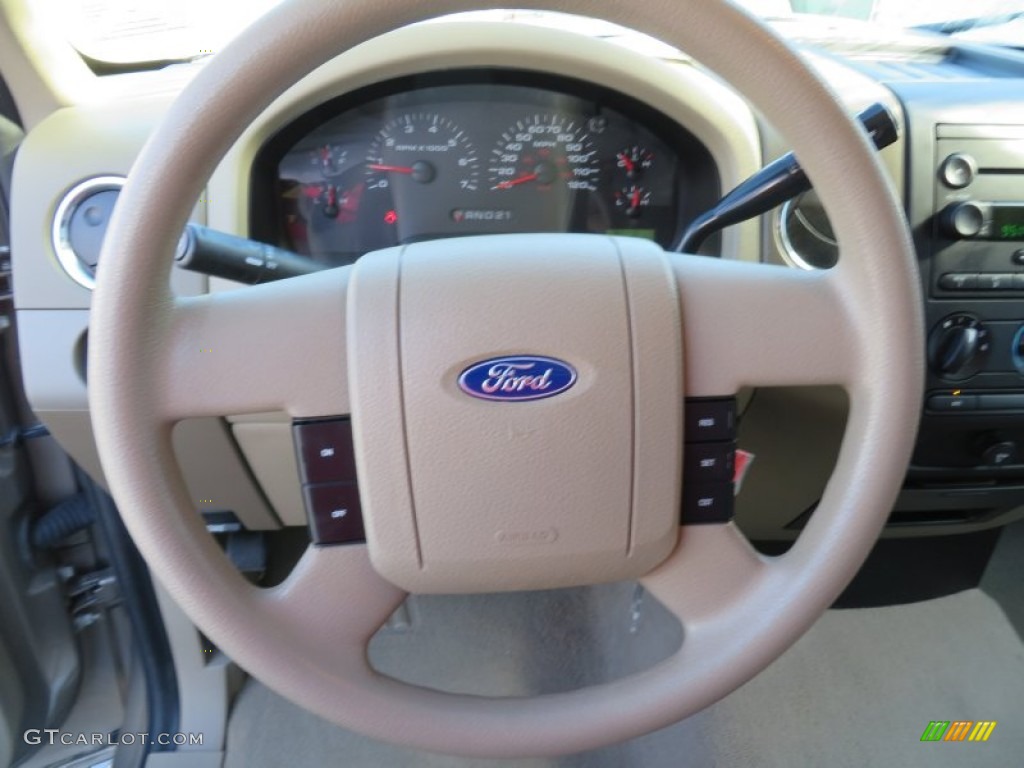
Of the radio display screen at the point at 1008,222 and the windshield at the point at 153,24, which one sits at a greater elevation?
the windshield at the point at 153,24

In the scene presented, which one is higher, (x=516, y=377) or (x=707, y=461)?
(x=516, y=377)

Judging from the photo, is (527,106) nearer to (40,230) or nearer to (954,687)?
(40,230)

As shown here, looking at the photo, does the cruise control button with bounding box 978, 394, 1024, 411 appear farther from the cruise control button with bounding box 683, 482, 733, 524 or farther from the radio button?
the cruise control button with bounding box 683, 482, 733, 524

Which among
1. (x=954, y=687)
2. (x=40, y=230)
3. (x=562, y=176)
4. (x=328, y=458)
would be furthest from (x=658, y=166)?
(x=954, y=687)

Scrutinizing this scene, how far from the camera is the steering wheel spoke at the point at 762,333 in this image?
2.15ft

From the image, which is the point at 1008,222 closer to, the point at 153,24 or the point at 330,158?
the point at 330,158

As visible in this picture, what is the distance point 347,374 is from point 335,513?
4.8 inches

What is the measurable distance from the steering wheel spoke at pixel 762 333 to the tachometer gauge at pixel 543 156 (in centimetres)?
42

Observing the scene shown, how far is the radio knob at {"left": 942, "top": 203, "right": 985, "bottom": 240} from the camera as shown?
A: 94 cm

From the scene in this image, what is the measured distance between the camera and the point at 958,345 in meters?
0.98

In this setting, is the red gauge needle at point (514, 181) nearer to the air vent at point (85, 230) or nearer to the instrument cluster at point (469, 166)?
the instrument cluster at point (469, 166)

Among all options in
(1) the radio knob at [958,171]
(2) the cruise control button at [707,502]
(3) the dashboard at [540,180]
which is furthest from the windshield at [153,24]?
(2) the cruise control button at [707,502]

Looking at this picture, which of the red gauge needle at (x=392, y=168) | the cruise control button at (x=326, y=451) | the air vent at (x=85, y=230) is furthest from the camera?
the red gauge needle at (x=392, y=168)

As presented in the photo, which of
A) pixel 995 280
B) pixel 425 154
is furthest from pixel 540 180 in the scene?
pixel 995 280
